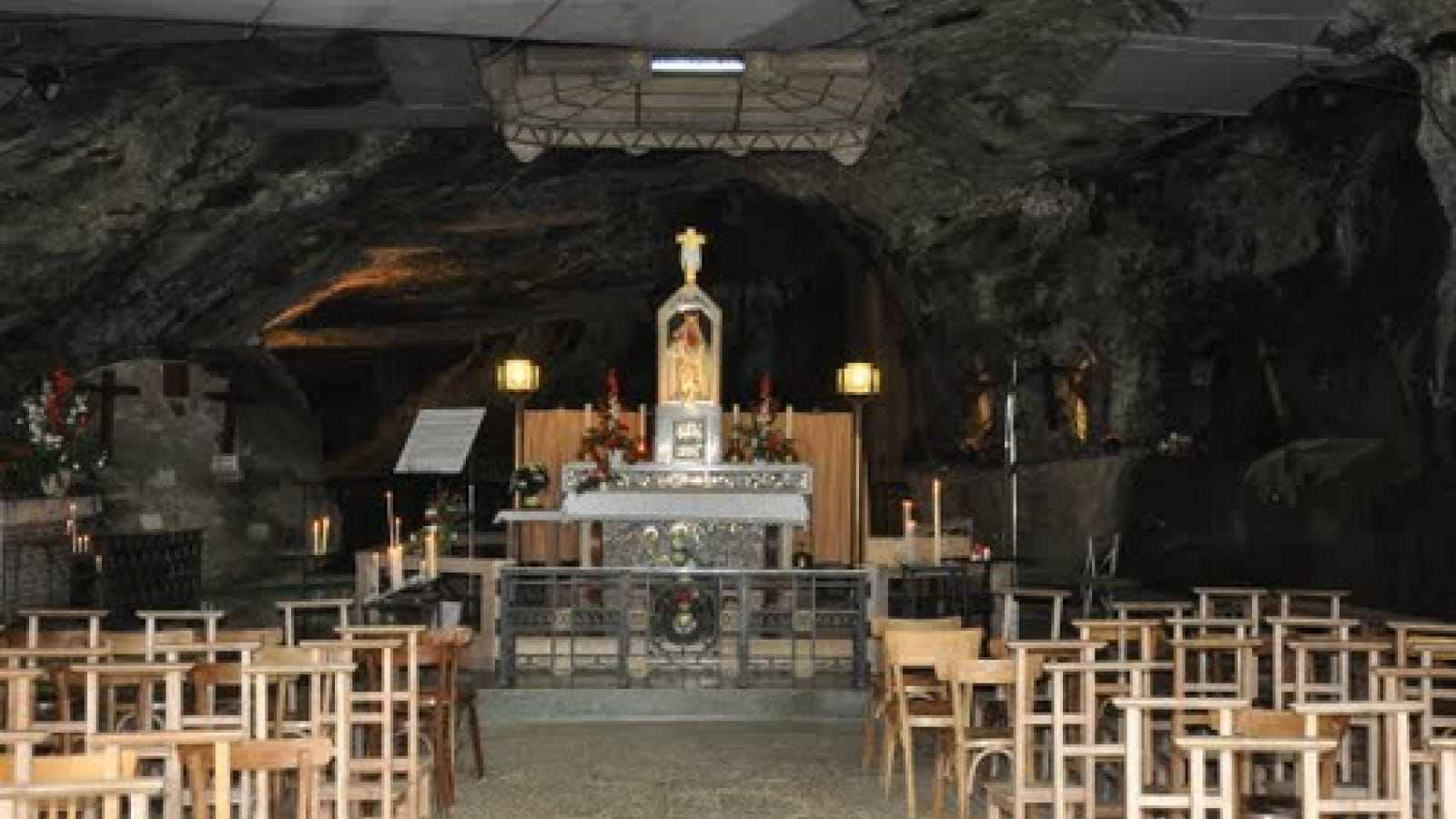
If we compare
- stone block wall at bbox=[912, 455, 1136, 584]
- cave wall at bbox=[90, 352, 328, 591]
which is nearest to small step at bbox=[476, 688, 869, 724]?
stone block wall at bbox=[912, 455, 1136, 584]

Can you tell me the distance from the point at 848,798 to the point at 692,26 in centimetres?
443

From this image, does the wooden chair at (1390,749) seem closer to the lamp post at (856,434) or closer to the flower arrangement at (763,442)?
the flower arrangement at (763,442)

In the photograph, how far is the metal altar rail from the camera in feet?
34.0

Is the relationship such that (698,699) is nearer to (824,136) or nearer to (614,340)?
(824,136)

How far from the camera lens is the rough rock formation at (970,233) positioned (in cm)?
1153

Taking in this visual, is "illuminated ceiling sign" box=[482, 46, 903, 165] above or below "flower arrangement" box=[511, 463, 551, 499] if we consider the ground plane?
above

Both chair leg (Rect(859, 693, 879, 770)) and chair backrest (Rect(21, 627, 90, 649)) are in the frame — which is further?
chair leg (Rect(859, 693, 879, 770))

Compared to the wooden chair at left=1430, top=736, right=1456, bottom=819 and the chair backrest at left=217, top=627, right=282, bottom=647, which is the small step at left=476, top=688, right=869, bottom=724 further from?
the wooden chair at left=1430, top=736, right=1456, bottom=819

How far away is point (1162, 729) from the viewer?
7.83m

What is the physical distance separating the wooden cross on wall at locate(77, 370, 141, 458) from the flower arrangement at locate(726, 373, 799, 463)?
592cm

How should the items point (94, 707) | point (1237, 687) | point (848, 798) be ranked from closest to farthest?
1. point (94, 707)
2. point (1237, 687)
3. point (848, 798)

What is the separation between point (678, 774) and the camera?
8273 millimetres

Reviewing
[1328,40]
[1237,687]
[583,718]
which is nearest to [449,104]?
[583,718]

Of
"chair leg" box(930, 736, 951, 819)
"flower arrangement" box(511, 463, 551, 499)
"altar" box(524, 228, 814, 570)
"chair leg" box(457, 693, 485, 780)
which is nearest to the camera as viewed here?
"chair leg" box(930, 736, 951, 819)
